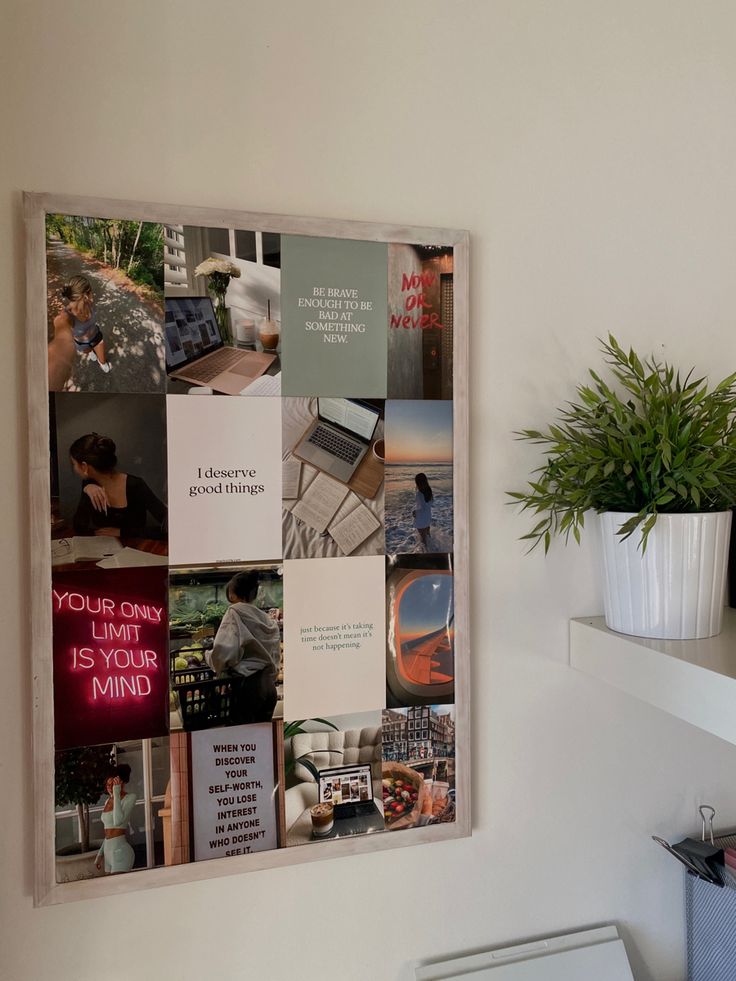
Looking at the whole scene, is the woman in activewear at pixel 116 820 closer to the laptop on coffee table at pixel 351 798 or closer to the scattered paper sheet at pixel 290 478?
the laptop on coffee table at pixel 351 798

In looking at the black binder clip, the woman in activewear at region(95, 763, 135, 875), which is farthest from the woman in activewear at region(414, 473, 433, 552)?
the black binder clip

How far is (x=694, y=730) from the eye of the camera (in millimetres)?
1111

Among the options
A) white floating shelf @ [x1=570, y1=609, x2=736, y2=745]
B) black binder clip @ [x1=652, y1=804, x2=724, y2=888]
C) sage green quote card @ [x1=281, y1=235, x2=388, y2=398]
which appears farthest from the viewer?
A: black binder clip @ [x1=652, y1=804, x2=724, y2=888]

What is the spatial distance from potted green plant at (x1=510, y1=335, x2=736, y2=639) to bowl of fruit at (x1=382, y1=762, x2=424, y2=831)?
336mm

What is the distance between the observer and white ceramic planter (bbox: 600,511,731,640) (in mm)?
899

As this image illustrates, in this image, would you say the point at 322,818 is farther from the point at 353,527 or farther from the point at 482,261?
the point at 482,261

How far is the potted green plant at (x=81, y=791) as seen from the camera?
0.84m

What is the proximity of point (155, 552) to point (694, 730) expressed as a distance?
84 centimetres

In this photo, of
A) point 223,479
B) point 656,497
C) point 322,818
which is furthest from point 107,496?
point 656,497

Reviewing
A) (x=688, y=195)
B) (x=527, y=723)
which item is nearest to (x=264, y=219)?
(x=688, y=195)

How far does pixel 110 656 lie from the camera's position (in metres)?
0.85

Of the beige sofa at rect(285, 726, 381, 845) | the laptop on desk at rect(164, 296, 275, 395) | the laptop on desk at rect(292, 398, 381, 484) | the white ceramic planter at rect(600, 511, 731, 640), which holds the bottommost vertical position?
the beige sofa at rect(285, 726, 381, 845)

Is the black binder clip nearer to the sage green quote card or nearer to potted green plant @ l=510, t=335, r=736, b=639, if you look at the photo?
potted green plant @ l=510, t=335, r=736, b=639

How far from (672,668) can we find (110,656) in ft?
2.15
